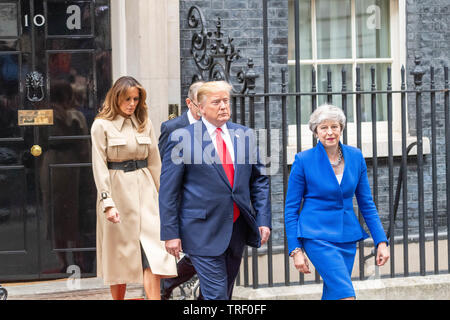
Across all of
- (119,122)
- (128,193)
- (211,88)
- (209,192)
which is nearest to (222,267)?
(209,192)

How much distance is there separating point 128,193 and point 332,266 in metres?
1.89

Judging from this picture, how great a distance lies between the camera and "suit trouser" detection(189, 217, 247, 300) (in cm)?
566

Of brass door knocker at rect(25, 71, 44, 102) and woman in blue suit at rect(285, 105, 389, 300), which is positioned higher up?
brass door knocker at rect(25, 71, 44, 102)

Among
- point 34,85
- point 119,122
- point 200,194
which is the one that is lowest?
point 200,194

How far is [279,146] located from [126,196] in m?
2.54

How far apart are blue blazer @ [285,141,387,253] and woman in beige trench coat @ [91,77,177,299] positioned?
4.67 feet

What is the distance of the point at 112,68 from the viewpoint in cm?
872

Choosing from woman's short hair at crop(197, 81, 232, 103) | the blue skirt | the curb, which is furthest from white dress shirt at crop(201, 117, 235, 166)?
the curb

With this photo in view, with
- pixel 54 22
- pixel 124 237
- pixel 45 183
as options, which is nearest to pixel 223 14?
pixel 54 22

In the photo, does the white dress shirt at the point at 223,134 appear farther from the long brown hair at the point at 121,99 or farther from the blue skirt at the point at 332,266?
the long brown hair at the point at 121,99

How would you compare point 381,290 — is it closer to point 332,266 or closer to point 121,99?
point 332,266

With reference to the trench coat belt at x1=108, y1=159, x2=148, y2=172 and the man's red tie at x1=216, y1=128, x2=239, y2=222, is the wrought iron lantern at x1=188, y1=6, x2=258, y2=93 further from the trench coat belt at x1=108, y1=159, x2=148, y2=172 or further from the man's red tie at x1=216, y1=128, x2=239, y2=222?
the man's red tie at x1=216, y1=128, x2=239, y2=222

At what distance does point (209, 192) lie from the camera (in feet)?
18.6

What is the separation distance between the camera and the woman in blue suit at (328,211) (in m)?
5.69
